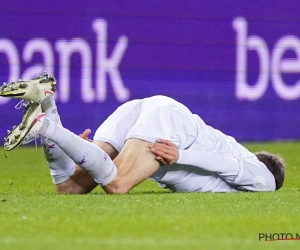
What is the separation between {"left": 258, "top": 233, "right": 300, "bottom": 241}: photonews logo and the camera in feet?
13.2

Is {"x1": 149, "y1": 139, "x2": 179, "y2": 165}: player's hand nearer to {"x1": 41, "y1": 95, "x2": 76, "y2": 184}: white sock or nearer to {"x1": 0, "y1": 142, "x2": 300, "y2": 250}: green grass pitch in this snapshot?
{"x1": 0, "y1": 142, "x2": 300, "y2": 250}: green grass pitch

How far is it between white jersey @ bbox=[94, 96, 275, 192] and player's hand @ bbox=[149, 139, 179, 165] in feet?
0.14

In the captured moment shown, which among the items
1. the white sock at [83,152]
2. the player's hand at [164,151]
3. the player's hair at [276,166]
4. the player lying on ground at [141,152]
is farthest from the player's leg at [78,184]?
the player's hair at [276,166]

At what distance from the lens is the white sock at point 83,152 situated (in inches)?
208

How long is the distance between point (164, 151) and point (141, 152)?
13cm

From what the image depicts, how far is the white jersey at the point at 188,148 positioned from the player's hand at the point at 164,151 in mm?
42

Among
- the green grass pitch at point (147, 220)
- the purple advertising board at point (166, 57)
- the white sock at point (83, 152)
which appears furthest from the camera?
the purple advertising board at point (166, 57)

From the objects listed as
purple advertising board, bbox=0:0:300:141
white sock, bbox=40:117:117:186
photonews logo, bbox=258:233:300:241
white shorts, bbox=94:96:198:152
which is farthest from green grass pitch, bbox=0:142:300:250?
purple advertising board, bbox=0:0:300:141

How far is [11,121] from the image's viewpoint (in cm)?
951

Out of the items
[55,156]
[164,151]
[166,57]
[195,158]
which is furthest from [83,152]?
[166,57]

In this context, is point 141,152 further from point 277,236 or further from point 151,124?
point 277,236

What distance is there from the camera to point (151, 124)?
5621 millimetres

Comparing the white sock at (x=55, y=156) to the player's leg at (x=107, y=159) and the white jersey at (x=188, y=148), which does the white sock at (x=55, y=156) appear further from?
the white jersey at (x=188, y=148)

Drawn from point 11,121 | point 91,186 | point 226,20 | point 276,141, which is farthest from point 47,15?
point 91,186
